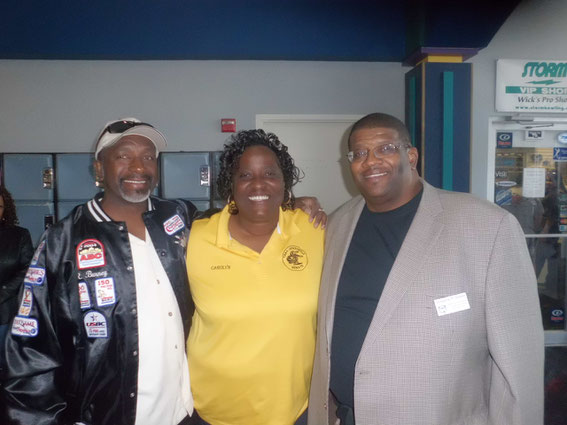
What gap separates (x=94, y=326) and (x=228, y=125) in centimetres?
306

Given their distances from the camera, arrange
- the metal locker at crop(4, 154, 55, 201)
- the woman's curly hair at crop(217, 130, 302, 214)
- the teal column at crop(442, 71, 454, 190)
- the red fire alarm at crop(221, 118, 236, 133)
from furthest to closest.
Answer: the red fire alarm at crop(221, 118, 236, 133) → the metal locker at crop(4, 154, 55, 201) → the teal column at crop(442, 71, 454, 190) → the woman's curly hair at crop(217, 130, 302, 214)

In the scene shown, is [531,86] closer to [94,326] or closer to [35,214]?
[94,326]

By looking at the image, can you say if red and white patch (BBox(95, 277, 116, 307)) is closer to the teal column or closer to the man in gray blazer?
the man in gray blazer

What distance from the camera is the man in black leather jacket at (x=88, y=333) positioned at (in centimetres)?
146

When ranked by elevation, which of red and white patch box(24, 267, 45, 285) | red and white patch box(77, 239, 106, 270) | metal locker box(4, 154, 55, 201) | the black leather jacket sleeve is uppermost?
metal locker box(4, 154, 55, 201)

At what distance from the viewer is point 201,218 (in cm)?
187

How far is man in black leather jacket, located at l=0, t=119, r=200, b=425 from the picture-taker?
1462 millimetres

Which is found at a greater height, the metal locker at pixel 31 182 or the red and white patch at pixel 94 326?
the metal locker at pixel 31 182

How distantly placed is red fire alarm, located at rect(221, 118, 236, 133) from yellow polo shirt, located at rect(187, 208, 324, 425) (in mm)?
Result: 2740

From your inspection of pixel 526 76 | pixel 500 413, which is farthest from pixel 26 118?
pixel 526 76

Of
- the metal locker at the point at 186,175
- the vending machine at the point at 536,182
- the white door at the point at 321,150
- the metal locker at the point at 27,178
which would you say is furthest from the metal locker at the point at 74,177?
the vending machine at the point at 536,182

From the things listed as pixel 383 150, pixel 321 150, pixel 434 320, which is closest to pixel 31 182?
pixel 321 150

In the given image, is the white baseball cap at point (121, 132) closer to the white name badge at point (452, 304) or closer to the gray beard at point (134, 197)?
the gray beard at point (134, 197)

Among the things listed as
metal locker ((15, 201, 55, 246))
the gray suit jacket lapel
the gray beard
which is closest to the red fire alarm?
metal locker ((15, 201, 55, 246))
